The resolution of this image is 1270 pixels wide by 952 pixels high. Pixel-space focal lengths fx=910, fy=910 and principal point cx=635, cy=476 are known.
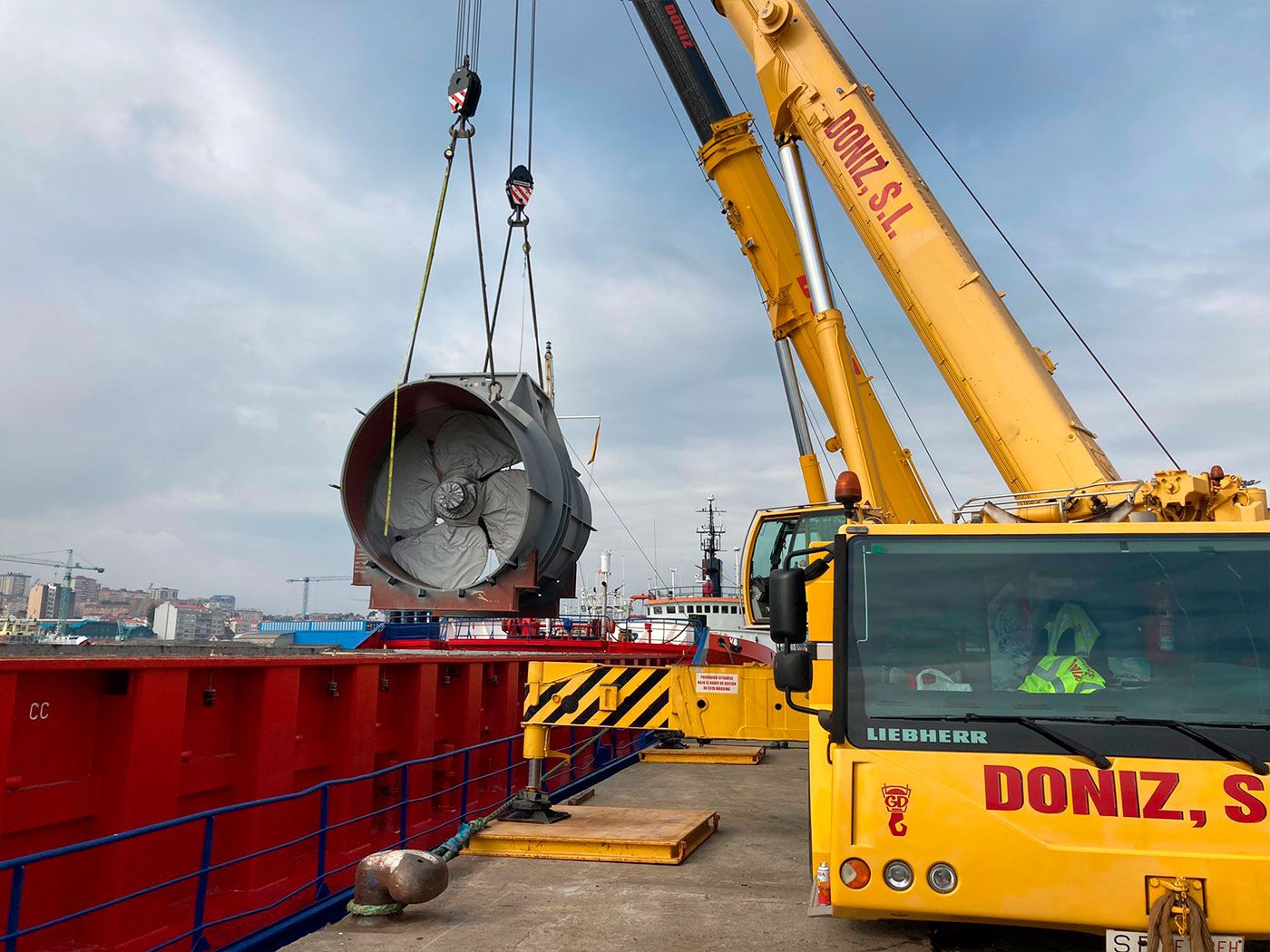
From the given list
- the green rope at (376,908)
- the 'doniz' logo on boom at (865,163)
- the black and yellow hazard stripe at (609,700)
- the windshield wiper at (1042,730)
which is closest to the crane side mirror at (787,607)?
the windshield wiper at (1042,730)

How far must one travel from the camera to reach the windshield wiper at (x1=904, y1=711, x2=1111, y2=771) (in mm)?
3670

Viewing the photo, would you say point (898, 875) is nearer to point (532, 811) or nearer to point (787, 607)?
point (787, 607)

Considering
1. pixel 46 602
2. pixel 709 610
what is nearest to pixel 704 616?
pixel 709 610

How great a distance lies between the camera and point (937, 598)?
162 inches

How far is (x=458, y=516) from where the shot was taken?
8.82 meters

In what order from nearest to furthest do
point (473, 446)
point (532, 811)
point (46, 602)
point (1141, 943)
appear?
point (1141, 943) → point (532, 811) → point (473, 446) → point (46, 602)

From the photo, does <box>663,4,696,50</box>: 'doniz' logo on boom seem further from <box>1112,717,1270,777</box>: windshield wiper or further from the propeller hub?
<box>1112,717,1270,777</box>: windshield wiper

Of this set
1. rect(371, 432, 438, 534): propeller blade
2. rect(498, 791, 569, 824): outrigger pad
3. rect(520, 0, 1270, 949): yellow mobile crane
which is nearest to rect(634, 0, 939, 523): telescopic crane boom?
rect(520, 0, 1270, 949): yellow mobile crane

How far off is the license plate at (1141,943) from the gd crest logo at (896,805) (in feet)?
2.68

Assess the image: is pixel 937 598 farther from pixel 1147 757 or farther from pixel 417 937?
pixel 417 937

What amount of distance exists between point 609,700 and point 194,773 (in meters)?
2.99

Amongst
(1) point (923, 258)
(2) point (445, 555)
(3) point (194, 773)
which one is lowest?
(3) point (194, 773)

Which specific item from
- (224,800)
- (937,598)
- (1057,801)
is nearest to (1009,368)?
(937,598)

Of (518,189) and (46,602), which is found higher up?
(518,189)
